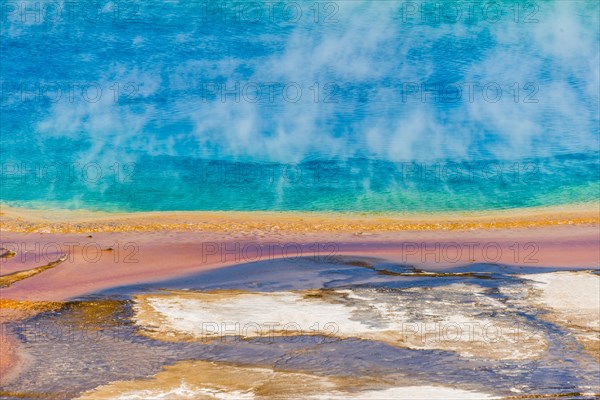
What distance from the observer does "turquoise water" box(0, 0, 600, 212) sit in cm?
1235

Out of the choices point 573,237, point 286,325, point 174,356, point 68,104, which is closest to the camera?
point 174,356

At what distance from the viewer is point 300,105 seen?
45.7 feet

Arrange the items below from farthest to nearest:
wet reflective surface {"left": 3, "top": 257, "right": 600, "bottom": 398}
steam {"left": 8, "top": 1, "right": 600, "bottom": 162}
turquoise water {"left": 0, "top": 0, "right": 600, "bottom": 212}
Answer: steam {"left": 8, "top": 1, "right": 600, "bottom": 162}, turquoise water {"left": 0, "top": 0, "right": 600, "bottom": 212}, wet reflective surface {"left": 3, "top": 257, "right": 600, "bottom": 398}

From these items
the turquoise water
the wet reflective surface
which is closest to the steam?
the turquoise water

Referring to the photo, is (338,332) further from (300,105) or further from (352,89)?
(352,89)

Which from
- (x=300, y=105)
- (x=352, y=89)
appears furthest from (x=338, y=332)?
(x=352, y=89)

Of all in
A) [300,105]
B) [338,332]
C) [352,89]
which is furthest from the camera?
[352,89]

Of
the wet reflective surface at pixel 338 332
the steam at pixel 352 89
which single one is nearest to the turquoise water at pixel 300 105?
the steam at pixel 352 89

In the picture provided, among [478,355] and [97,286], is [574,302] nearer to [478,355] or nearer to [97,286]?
[478,355]

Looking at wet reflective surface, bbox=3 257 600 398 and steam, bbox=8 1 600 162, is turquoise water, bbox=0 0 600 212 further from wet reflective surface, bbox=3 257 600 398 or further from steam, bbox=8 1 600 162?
wet reflective surface, bbox=3 257 600 398

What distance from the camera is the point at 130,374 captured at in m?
6.51

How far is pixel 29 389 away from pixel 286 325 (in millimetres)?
2320

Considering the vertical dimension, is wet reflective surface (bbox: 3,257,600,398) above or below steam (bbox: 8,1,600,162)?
below

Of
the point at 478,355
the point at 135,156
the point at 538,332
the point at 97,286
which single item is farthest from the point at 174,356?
the point at 135,156
